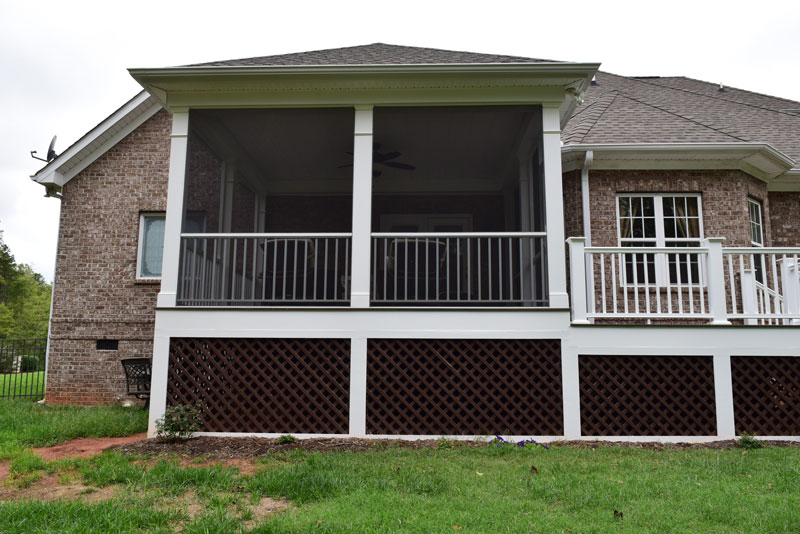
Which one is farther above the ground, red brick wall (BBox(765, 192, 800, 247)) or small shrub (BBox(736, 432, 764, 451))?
red brick wall (BBox(765, 192, 800, 247))

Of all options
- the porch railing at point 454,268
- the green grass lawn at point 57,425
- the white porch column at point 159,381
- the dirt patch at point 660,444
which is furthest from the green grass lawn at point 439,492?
the porch railing at point 454,268

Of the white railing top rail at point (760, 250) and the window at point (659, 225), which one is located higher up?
the window at point (659, 225)

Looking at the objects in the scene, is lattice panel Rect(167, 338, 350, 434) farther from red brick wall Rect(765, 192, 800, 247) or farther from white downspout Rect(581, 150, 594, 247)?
red brick wall Rect(765, 192, 800, 247)

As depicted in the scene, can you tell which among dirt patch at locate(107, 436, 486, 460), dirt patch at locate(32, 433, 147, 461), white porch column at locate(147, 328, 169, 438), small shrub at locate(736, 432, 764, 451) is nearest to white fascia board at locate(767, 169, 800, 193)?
small shrub at locate(736, 432, 764, 451)

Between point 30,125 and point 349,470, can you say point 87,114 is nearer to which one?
point 30,125

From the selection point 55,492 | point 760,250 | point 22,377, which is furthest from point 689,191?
point 22,377

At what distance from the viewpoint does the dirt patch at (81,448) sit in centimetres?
564

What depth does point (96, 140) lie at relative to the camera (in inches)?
396

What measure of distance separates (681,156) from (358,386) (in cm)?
603

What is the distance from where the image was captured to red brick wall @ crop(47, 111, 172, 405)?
9.77 m

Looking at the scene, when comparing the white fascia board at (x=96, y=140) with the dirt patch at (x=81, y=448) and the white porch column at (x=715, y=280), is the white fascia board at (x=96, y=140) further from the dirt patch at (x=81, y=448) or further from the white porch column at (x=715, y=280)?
the white porch column at (x=715, y=280)

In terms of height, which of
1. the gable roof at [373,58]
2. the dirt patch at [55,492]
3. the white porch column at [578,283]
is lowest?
the dirt patch at [55,492]

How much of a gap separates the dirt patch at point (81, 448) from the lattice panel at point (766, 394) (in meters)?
6.72

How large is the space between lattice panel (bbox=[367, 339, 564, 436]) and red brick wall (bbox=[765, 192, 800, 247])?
19.5 feet
